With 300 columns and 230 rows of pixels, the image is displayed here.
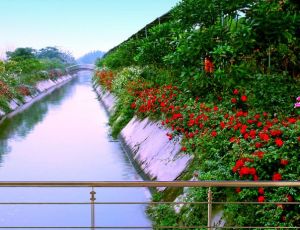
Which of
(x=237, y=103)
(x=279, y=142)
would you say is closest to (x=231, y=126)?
(x=279, y=142)

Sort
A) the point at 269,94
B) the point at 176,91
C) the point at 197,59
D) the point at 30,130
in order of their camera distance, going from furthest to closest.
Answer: the point at 30,130 < the point at 176,91 < the point at 197,59 < the point at 269,94

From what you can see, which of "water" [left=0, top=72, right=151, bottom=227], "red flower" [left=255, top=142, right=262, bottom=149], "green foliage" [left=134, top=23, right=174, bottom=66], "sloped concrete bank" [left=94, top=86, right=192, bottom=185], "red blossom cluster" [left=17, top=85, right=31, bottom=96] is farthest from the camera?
"red blossom cluster" [left=17, top=85, right=31, bottom=96]

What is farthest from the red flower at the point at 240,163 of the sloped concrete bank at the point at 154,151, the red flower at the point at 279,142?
the sloped concrete bank at the point at 154,151

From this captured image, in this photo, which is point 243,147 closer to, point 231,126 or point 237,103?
point 231,126

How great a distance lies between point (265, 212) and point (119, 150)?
348 inches

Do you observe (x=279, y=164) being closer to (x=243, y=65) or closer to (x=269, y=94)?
(x=269, y=94)

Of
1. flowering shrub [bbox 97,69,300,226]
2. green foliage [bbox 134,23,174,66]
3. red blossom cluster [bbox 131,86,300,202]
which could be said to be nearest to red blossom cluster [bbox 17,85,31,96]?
green foliage [bbox 134,23,174,66]

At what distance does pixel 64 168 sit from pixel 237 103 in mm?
4348

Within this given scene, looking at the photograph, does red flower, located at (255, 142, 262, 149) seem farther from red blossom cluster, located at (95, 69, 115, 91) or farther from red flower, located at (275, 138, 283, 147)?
red blossom cluster, located at (95, 69, 115, 91)

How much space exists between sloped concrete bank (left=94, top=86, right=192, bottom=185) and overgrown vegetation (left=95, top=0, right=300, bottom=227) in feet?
0.94

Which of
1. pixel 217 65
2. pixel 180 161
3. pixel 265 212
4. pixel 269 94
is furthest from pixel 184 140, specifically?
pixel 265 212

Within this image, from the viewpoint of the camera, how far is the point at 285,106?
8.99 meters

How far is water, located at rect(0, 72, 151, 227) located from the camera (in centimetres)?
807

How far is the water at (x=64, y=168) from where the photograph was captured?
8070 millimetres
